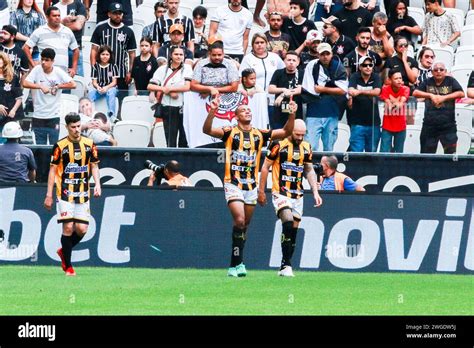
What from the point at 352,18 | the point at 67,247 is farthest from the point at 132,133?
the point at 352,18

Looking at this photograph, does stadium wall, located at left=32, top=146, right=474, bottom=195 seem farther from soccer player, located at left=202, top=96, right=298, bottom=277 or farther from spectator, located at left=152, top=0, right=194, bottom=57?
spectator, located at left=152, top=0, right=194, bottom=57

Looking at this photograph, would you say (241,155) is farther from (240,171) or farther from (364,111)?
(364,111)

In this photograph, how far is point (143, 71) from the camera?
928 inches

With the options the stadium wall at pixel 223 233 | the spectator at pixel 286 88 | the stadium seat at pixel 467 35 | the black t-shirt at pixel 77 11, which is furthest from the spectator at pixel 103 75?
the stadium seat at pixel 467 35

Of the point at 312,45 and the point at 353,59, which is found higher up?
the point at 312,45

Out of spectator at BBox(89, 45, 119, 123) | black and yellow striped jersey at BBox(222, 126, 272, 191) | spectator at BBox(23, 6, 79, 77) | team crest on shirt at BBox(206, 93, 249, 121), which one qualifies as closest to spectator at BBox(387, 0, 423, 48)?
team crest on shirt at BBox(206, 93, 249, 121)

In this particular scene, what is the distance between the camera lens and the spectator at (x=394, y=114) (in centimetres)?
2134

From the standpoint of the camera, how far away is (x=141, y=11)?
2711 centimetres

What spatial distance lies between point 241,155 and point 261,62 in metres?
3.80

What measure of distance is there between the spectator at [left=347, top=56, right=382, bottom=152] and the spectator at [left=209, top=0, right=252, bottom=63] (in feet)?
10.3

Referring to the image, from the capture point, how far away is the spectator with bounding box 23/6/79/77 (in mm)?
23984

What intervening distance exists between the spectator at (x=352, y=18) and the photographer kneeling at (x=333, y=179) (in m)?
3.81
